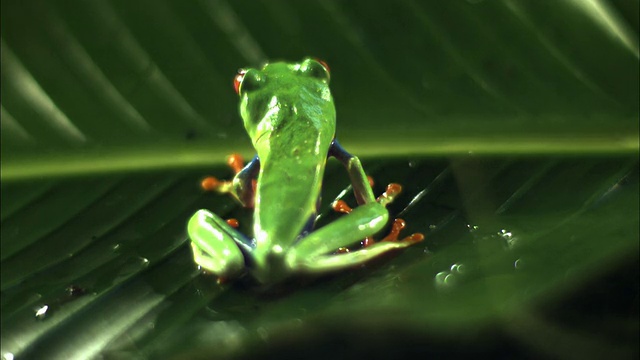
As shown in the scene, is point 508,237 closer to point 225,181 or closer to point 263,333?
point 263,333

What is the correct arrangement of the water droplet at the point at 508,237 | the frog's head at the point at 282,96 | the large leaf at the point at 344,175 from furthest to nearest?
the frog's head at the point at 282,96 → the water droplet at the point at 508,237 → the large leaf at the point at 344,175

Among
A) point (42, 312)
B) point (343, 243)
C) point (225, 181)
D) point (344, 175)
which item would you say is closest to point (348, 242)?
point (343, 243)

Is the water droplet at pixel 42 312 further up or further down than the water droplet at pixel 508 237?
further up

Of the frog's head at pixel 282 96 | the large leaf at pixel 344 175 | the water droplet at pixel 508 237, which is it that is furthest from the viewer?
the frog's head at pixel 282 96

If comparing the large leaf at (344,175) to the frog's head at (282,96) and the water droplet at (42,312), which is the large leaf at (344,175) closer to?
the water droplet at (42,312)

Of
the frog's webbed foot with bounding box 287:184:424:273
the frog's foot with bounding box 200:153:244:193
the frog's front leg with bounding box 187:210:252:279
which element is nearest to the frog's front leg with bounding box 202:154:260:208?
the frog's foot with bounding box 200:153:244:193

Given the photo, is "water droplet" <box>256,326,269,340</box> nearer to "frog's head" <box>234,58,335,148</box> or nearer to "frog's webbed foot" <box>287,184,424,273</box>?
"frog's webbed foot" <box>287,184,424,273</box>

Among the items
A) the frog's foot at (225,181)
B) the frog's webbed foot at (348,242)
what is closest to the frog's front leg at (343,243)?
the frog's webbed foot at (348,242)

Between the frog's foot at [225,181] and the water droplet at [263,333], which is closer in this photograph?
the water droplet at [263,333]

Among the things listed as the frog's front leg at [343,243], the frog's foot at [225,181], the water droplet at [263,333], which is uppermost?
the frog's foot at [225,181]
